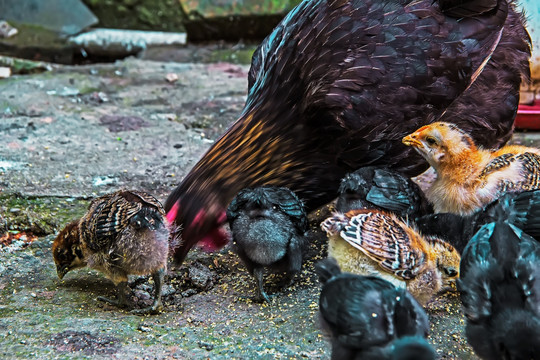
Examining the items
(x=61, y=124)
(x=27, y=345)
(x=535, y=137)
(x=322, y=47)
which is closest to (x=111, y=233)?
(x=27, y=345)

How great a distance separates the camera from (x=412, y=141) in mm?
3205

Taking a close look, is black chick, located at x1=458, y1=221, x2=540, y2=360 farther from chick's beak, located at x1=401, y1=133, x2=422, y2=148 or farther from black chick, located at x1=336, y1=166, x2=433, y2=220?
chick's beak, located at x1=401, y1=133, x2=422, y2=148

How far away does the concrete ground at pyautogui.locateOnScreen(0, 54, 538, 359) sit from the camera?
2625mm

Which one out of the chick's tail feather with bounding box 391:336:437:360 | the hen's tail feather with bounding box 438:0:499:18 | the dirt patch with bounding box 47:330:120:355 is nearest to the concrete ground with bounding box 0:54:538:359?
the dirt patch with bounding box 47:330:120:355

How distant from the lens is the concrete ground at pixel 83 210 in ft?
8.61

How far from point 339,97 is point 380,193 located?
1.63ft

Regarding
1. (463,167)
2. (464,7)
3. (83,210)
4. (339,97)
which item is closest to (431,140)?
(463,167)

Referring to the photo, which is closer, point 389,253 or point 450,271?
point 389,253

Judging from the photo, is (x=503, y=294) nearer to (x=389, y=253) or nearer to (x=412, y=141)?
(x=389, y=253)

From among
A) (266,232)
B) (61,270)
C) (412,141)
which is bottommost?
(61,270)

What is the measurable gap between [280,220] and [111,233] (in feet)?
2.46

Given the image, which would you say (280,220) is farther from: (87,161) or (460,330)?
(87,161)

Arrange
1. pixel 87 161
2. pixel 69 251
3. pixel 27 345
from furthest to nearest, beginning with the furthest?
pixel 87 161 < pixel 69 251 < pixel 27 345

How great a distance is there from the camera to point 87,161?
4469 mm
